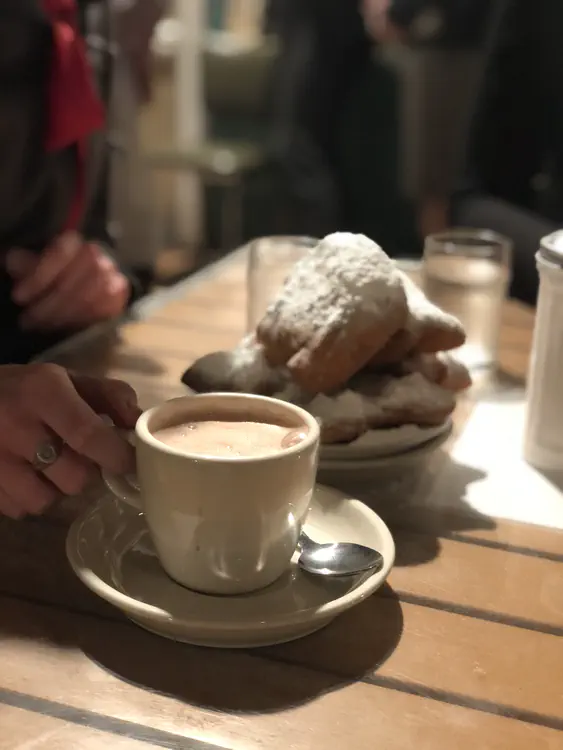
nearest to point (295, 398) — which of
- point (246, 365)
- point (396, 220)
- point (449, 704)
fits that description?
point (246, 365)

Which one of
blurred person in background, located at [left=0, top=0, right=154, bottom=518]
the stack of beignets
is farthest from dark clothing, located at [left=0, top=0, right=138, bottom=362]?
the stack of beignets

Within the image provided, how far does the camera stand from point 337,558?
59 centimetres

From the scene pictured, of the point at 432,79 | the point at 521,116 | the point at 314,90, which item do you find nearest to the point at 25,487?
the point at 521,116

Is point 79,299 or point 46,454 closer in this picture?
point 46,454

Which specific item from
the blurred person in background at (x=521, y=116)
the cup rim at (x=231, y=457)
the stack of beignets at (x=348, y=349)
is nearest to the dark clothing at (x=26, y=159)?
the stack of beignets at (x=348, y=349)

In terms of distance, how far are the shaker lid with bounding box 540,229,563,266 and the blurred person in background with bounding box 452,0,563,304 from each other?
1.30 metres

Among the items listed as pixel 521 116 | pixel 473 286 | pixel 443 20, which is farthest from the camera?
pixel 443 20

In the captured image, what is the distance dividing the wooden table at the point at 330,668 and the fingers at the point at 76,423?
9cm

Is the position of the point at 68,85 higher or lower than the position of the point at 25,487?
higher

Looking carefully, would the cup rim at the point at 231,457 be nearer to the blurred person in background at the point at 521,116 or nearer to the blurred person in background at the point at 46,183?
the blurred person in background at the point at 46,183

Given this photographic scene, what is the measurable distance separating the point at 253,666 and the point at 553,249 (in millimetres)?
432

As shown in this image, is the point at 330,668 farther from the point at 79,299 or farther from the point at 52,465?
the point at 79,299

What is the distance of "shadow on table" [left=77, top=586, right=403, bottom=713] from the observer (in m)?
0.50

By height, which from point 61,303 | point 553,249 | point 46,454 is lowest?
point 61,303
